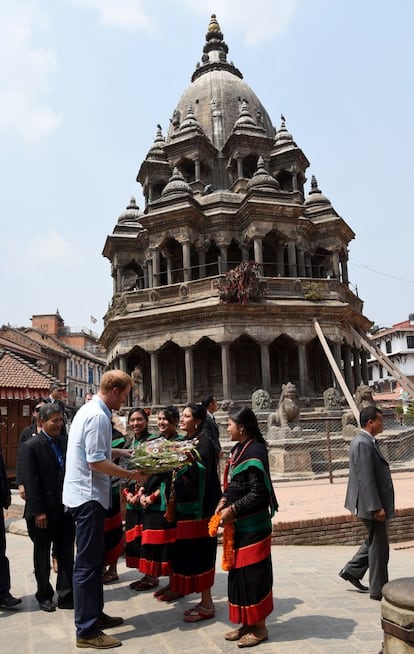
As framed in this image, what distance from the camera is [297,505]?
10.6m

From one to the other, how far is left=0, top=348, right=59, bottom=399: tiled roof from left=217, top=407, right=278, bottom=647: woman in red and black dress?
12260 mm

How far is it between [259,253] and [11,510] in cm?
1718

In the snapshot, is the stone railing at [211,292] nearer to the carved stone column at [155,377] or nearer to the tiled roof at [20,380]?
the carved stone column at [155,377]

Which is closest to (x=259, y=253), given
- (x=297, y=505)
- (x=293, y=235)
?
(x=293, y=235)

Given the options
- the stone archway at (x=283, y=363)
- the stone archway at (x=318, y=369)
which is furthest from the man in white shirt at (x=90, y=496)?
the stone archway at (x=318, y=369)

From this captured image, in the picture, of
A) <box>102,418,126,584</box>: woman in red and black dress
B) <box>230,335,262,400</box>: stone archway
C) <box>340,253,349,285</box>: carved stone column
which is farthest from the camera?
<box>340,253,349,285</box>: carved stone column

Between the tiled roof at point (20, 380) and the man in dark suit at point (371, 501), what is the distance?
473 inches

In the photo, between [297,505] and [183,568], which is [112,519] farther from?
[297,505]

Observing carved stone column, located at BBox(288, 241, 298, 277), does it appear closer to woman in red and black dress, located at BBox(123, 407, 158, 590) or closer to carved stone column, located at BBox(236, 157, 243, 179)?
carved stone column, located at BBox(236, 157, 243, 179)

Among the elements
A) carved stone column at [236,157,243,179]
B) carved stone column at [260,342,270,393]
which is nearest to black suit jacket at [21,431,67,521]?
carved stone column at [260,342,270,393]

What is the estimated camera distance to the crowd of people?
4.53 meters

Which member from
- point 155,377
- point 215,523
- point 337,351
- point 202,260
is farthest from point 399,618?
point 202,260

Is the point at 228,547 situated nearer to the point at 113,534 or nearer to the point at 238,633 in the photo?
the point at 238,633

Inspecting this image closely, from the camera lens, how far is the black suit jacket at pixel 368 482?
5699 mm
